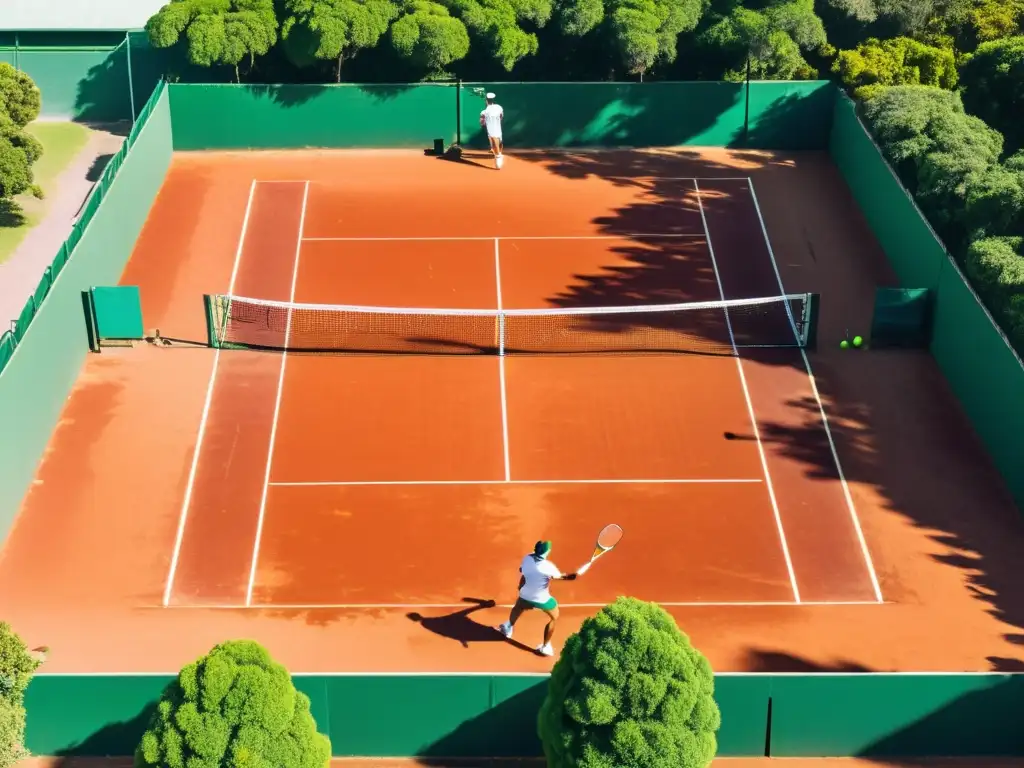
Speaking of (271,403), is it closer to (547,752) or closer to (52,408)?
(52,408)

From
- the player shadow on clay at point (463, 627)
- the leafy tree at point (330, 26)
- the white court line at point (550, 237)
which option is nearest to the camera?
the player shadow on clay at point (463, 627)

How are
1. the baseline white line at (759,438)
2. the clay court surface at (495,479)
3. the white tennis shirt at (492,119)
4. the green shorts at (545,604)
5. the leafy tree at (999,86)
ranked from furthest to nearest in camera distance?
the white tennis shirt at (492,119), the leafy tree at (999,86), the baseline white line at (759,438), the clay court surface at (495,479), the green shorts at (545,604)

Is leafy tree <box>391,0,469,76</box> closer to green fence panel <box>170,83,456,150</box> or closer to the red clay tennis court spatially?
green fence panel <box>170,83,456,150</box>

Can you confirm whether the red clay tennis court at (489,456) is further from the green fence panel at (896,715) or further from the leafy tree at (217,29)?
the leafy tree at (217,29)

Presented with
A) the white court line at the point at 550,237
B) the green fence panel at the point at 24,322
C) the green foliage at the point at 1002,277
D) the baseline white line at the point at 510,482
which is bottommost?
the baseline white line at the point at 510,482

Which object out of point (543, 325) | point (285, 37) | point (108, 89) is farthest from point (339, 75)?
point (543, 325)

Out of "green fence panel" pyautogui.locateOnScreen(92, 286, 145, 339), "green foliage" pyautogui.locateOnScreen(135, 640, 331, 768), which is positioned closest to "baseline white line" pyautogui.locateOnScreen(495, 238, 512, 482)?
"green fence panel" pyautogui.locateOnScreen(92, 286, 145, 339)

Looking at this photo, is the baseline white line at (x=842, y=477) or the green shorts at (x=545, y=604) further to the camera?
the baseline white line at (x=842, y=477)

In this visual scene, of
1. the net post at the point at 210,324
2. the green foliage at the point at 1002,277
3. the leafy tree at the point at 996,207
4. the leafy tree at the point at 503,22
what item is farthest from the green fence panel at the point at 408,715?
the leafy tree at the point at 503,22
